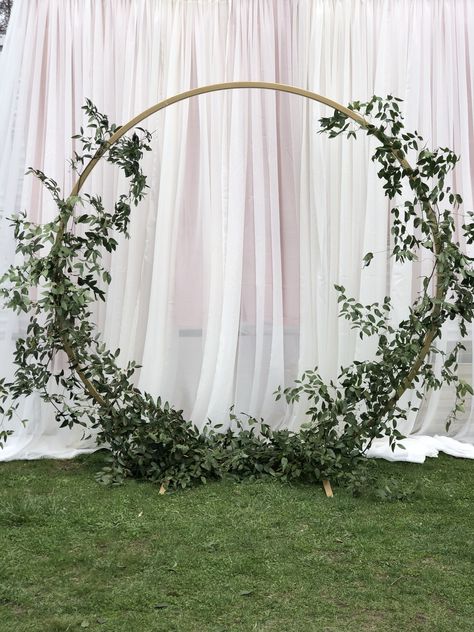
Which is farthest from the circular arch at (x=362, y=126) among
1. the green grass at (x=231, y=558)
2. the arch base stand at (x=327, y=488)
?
the green grass at (x=231, y=558)

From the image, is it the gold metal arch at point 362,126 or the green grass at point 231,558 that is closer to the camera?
the green grass at point 231,558

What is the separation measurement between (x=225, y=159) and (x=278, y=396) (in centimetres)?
116

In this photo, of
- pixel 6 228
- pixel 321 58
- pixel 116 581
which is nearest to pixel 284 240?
pixel 321 58

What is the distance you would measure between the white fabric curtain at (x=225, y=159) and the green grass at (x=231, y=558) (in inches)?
25.8

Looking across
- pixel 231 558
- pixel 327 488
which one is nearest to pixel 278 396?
pixel 327 488

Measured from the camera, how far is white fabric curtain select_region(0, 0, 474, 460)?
3.35m

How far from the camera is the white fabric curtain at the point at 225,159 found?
11.0ft

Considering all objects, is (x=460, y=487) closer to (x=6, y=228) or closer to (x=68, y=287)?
(x=68, y=287)

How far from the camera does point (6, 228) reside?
10.9ft

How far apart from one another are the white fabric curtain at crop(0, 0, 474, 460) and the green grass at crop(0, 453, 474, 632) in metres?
0.66

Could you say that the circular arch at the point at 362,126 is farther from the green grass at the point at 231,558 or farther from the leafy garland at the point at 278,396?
the green grass at the point at 231,558

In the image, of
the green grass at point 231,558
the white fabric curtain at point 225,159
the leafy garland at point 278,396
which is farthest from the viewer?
the white fabric curtain at point 225,159

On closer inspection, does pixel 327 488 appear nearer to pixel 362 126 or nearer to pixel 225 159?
pixel 362 126

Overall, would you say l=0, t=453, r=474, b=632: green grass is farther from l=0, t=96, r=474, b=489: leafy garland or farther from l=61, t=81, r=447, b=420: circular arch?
l=61, t=81, r=447, b=420: circular arch
